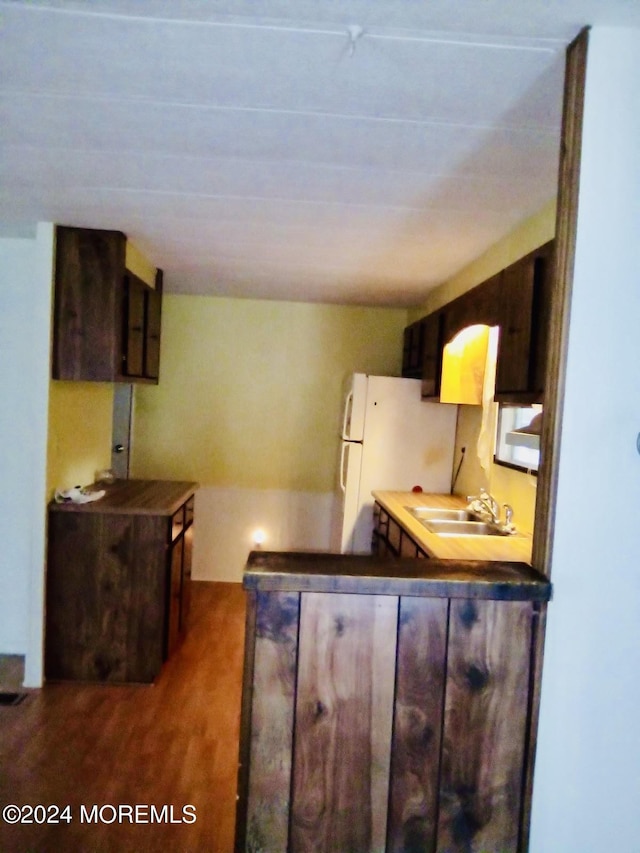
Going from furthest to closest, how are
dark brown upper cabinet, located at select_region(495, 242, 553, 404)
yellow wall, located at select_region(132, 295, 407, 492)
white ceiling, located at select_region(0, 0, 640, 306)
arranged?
yellow wall, located at select_region(132, 295, 407, 492) → dark brown upper cabinet, located at select_region(495, 242, 553, 404) → white ceiling, located at select_region(0, 0, 640, 306)

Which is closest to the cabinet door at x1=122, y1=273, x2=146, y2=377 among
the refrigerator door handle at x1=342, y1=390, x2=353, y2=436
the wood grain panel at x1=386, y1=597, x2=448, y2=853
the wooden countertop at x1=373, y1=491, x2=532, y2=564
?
the refrigerator door handle at x1=342, y1=390, x2=353, y2=436

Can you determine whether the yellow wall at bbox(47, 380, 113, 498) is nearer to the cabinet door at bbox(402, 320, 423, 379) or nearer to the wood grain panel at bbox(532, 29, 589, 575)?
the cabinet door at bbox(402, 320, 423, 379)

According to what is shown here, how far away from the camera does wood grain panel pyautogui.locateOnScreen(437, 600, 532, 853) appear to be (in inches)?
43.6

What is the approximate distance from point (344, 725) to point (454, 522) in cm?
179

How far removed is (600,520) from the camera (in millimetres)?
1059

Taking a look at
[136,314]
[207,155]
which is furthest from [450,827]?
[136,314]

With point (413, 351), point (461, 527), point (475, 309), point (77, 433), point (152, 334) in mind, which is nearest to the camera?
point (475, 309)

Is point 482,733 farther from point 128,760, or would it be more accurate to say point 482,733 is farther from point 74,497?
point 74,497

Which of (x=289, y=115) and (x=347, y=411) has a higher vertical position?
(x=289, y=115)

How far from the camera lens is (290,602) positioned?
3.55ft

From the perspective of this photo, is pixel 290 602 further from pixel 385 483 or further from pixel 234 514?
pixel 234 514

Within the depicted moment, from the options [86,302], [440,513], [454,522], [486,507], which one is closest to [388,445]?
[440,513]

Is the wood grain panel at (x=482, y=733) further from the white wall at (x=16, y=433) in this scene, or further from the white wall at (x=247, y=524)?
the white wall at (x=247, y=524)

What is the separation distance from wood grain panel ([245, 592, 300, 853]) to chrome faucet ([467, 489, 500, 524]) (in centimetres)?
174
